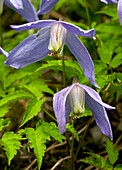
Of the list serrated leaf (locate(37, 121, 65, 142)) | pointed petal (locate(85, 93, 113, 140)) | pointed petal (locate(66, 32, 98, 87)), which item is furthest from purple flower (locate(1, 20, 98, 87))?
serrated leaf (locate(37, 121, 65, 142))

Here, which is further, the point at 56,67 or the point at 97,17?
the point at 97,17

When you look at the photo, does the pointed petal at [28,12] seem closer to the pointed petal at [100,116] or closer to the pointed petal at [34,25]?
the pointed petal at [34,25]

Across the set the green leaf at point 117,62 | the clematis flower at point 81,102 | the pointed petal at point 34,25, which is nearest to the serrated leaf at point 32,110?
the clematis flower at point 81,102

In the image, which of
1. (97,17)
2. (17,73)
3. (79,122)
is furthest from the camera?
(97,17)

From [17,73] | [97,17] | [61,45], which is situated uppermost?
[61,45]

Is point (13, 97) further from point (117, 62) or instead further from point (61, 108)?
point (117, 62)

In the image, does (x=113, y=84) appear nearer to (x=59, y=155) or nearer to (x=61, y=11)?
(x=59, y=155)

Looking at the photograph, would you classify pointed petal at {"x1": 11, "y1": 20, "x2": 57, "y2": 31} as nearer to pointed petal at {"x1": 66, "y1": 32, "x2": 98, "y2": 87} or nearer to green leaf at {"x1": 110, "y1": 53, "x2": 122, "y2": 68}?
pointed petal at {"x1": 66, "y1": 32, "x2": 98, "y2": 87}

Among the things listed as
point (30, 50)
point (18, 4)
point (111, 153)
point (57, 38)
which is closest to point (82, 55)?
point (57, 38)

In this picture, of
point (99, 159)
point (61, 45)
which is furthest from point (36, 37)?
point (99, 159)
